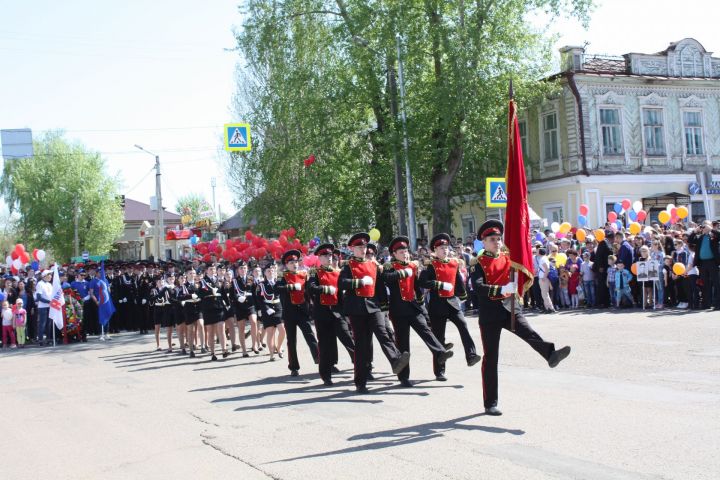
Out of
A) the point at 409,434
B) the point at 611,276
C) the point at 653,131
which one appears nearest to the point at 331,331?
the point at 409,434

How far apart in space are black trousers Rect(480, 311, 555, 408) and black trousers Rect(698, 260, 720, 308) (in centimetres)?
1040

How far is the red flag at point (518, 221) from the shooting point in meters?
8.45

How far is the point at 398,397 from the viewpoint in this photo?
10.1 m

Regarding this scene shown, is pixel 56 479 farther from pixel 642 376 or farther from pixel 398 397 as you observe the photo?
pixel 642 376

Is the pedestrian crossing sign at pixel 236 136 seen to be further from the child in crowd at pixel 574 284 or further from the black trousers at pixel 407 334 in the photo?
the black trousers at pixel 407 334

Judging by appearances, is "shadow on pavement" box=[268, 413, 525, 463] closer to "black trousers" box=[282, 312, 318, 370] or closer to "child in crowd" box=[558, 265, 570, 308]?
"black trousers" box=[282, 312, 318, 370]

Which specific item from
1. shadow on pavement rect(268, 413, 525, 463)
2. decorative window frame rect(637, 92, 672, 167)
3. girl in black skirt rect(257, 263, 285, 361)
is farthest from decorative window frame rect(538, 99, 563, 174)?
shadow on pavement rect(268, 413, 525, 463)

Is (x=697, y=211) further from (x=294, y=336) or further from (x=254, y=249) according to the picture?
(x=294, y=336)

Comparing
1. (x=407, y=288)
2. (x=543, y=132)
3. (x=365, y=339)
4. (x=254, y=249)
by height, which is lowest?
(x=365, y=339)

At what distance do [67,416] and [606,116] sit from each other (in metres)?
27.9

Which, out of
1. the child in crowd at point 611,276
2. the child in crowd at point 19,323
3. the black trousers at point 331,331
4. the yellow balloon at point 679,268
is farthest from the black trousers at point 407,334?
the child in crowd at point 19,323

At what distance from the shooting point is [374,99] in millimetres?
30422

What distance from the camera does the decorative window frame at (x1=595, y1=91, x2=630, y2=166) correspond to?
33094 millimetres

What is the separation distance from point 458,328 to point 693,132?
92.1ft
